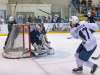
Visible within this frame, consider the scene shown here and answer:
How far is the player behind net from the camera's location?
8.81m

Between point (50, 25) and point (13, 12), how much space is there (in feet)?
10.9

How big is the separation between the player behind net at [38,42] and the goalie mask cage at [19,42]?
0.14 metres

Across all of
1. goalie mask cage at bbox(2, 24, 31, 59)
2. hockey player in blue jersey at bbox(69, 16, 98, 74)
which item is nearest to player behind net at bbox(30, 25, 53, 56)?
goalie mask cage at bbox(2, 24, 31, 59)

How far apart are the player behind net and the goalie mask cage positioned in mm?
136

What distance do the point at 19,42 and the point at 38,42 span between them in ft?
1.83

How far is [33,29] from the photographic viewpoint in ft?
29.0

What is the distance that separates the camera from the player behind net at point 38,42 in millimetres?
8812

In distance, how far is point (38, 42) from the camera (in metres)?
8.91

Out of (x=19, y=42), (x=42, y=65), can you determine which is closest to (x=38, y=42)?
(x=19, y=42)

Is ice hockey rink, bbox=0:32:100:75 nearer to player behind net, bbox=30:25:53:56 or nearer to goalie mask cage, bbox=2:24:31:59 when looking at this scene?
player behind net, bbox=30:25:53:56

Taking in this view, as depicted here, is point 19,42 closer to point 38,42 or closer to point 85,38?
point 38,42

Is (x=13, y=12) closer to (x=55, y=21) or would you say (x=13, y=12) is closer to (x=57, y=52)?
(x=55, y=21)

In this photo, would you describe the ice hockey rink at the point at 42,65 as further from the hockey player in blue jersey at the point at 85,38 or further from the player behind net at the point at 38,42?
the hockey player in blue jersey at the point at 85,38

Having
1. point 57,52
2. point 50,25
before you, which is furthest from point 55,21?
point 57,52
